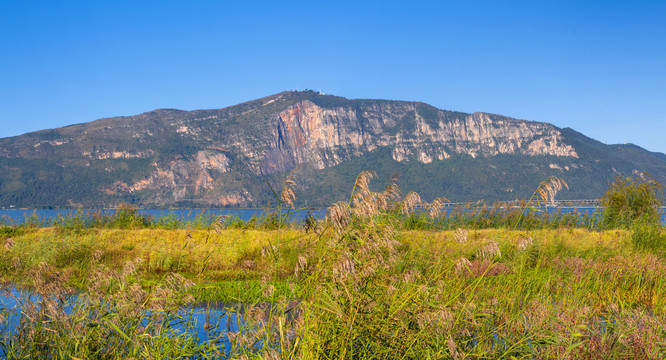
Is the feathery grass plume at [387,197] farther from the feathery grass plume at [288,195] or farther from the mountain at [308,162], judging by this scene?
the mountain at [308,162]

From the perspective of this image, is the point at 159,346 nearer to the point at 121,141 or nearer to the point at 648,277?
the point at 648,277

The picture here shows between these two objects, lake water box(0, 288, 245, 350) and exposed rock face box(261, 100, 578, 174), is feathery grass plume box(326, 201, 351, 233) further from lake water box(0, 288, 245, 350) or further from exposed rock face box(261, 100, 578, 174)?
exposed rock face box(261, 100, 578, 174)

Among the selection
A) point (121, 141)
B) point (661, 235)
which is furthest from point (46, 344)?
point (121, 141)

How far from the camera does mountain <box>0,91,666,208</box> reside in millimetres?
137000

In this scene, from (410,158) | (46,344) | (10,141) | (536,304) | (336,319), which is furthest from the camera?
(10,141)

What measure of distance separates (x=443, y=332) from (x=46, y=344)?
9.76 ft

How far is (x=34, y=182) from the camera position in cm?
13988

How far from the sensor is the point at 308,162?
573ft

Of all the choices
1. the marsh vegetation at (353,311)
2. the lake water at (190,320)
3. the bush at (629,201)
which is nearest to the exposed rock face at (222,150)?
the bush at (629,201)

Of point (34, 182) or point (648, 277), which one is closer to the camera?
point (648, 277)

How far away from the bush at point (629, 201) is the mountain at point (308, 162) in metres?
98.4

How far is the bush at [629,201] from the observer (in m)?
16.0

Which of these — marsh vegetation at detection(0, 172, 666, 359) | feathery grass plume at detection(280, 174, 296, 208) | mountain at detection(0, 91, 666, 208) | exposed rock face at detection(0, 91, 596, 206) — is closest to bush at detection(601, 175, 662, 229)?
marsh vegetation at detection(0, 172, 666, 359)

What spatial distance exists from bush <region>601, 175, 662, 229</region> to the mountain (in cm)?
9842
